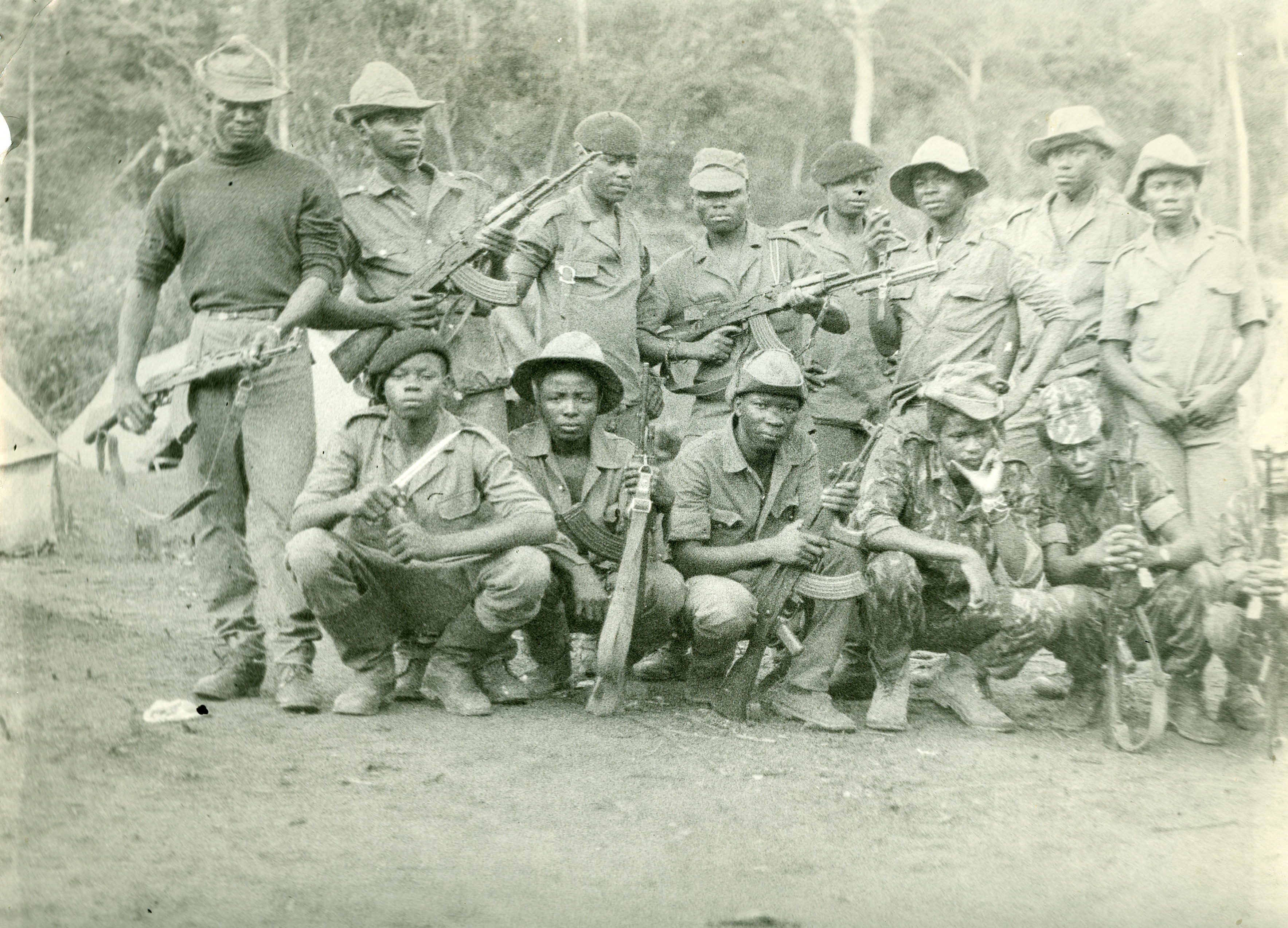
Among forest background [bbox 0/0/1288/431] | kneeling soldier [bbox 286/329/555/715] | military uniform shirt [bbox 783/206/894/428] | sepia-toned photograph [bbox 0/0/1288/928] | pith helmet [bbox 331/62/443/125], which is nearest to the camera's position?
sepia-toned photograph [bbox 0/0/1288/928]

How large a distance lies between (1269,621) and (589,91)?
3.48 meters

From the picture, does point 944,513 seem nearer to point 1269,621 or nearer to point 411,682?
point 1269,621

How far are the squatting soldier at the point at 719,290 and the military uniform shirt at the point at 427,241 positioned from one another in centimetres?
74

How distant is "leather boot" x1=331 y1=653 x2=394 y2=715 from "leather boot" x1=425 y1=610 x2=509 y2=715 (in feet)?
0.54

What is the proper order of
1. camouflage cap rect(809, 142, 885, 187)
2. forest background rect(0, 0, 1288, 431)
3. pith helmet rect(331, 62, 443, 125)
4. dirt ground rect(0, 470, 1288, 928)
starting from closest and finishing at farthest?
1. dirt ground rect(0, 470, 1288, 928)
2. forest background rect(0, 0, 1288, 431)
3. pith helmet rect(331, 62, 443, 125)
4. camouflage cap rect(809, 142, 885, 187)

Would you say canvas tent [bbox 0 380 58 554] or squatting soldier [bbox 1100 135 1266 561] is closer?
canvas tent [bbox 0 380 58 554]

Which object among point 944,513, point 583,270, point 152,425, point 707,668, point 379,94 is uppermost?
point 379,94

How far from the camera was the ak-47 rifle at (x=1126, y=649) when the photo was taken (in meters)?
5.72

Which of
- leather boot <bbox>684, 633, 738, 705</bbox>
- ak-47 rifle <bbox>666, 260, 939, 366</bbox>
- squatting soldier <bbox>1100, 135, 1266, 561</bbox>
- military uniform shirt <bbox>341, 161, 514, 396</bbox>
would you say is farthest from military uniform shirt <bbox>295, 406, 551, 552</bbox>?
squatting soldier <bbox>1100, 135, 1266, 561</bbox>

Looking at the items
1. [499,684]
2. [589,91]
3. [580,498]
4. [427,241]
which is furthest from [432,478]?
[589,91]

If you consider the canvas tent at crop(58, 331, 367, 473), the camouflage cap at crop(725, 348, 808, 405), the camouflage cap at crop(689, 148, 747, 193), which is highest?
the camouflage cap at crop(689, 148, 747, 193)

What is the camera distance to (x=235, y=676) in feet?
18.8

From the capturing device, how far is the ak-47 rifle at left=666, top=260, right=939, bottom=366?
6.41 metres

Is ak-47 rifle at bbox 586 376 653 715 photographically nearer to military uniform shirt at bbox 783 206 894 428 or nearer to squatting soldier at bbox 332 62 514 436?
squatting soldier at bbox 332 62 514 436
